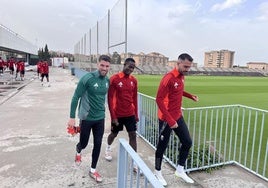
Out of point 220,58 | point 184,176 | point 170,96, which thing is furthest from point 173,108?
point 220,58

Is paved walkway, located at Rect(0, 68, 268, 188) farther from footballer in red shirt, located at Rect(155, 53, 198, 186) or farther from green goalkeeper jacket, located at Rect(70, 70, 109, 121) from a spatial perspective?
green goalkeeper jacket, located at Rect(70, 70, 109, 121)

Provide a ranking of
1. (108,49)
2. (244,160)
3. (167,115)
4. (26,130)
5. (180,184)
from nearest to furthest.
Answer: (167,115) → (180,184) → (244,160) → (26,130) → (108,49)

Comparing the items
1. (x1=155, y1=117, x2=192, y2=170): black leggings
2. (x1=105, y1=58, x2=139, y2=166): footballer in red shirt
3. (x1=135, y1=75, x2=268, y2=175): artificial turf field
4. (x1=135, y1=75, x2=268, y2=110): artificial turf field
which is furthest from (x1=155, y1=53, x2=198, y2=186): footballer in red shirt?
(x1=135, y1=75, x2=268, y2=110): artificial turf field

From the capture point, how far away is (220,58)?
67875 millimetres

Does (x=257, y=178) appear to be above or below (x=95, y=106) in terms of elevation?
below

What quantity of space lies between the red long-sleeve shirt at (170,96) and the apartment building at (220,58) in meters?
66.4

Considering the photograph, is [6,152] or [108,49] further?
[108,49]

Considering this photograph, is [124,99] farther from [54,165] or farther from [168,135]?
[54,165]

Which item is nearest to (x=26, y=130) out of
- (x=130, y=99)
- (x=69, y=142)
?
(x=69, y=142)

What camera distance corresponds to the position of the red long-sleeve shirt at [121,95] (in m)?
3.87

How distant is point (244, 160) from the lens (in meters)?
4.66

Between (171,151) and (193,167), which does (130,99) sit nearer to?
(171,151)

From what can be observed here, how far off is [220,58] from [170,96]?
68.9 m

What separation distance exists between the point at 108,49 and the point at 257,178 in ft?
26.0
